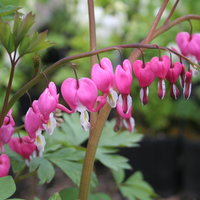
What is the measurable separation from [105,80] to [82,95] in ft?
0.18

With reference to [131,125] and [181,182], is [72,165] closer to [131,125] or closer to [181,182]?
[131,125]

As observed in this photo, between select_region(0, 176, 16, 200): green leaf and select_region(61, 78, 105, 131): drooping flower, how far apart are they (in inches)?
7.6

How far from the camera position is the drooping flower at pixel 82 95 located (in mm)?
896

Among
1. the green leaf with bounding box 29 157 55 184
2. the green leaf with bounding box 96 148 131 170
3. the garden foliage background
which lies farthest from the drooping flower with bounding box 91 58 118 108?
the garden foliage background

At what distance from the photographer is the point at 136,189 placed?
1.58m

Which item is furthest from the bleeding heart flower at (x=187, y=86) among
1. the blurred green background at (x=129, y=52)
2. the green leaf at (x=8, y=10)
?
the blurred green background at (x=129, y=52)

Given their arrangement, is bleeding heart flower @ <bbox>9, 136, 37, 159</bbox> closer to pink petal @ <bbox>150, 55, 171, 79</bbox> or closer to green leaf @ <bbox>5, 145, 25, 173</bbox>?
green leaf @ <bbox>5, 145, 25, 173</bbox>

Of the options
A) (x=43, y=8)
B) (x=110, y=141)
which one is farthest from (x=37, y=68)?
(x=43, y=8)

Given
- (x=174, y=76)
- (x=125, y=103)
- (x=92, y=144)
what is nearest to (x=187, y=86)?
(x=174, y=76)

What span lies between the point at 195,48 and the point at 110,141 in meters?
0.47

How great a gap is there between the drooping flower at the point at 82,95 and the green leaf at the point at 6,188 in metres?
0.19

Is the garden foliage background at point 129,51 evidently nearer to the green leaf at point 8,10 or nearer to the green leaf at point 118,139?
the green leaf at point 118,139

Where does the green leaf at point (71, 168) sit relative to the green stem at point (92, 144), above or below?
below

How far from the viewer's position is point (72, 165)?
1.26 metres
